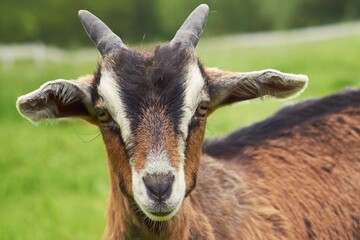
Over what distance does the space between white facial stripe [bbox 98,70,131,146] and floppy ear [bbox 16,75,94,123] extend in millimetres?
183

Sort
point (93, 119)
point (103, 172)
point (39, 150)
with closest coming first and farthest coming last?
point (93, 119)
point (103, 172)
point (39, 150)

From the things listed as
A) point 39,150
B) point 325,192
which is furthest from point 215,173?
point 39,150

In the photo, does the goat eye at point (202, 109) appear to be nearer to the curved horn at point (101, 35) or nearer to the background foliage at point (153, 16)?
the curved horn at point (101, 35)

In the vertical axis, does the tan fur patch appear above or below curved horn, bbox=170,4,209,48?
below

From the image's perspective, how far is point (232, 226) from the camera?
6297 millimetres

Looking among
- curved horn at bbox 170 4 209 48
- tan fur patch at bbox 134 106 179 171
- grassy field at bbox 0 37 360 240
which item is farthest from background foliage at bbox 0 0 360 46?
tan fur patch at bbox 134 106 179 171

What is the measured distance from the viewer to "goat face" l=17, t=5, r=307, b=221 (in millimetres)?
5145

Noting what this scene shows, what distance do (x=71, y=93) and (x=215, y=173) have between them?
4.98 ft

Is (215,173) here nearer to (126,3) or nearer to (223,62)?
(223,62)

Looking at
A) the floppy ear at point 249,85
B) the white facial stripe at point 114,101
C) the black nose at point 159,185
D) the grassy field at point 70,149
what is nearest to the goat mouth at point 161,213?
the black nose at point 159,185

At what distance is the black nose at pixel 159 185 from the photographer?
5.02 meters

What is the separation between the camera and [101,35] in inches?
234

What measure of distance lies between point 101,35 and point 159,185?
56.0 inches

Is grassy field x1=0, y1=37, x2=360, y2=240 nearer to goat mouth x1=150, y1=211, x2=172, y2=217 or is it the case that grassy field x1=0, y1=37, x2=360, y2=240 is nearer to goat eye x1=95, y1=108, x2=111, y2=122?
goat eye x1=95, y1=108, x2=111, y2=122
